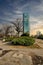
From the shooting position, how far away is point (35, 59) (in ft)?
36.0

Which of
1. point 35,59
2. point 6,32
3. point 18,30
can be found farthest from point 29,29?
point 35,59

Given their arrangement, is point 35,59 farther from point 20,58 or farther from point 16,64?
point 16,64

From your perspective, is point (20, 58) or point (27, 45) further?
point (27, 45)

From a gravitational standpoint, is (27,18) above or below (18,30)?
above

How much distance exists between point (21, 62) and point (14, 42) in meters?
10.6

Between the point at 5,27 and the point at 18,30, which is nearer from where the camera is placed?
the point at 18,30

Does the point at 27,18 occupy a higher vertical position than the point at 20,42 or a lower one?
higher

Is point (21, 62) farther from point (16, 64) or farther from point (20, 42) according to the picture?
point (20, 42)

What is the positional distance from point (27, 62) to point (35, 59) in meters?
1.10

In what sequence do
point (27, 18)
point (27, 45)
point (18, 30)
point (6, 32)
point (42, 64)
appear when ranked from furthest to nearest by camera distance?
point (6, 32) < point (18, 30) < point (27, 18) < point (27, 45) < point (42, 64)

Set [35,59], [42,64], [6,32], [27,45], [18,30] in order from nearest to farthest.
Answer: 1. [42,64]
2. [35,59]
3. [27,45]
4. [18,30]
5. [6,32]

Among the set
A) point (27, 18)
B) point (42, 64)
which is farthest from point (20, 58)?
point (27, 18)

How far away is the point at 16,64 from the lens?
9.39m

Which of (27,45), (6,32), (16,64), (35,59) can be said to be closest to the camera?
(16,64)
